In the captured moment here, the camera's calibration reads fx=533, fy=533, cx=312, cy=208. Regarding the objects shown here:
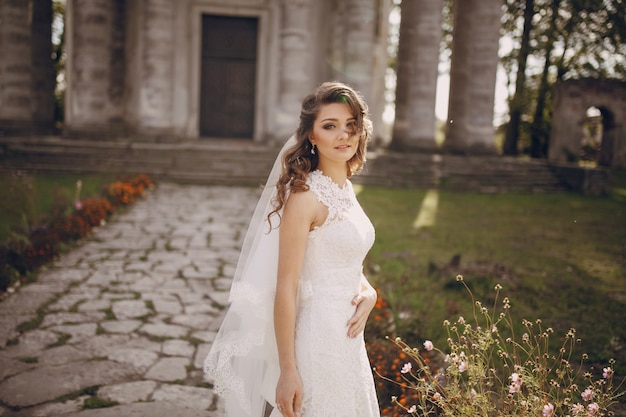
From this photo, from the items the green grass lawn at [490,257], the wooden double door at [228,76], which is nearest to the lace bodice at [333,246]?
the green grass lawn at [490,257]

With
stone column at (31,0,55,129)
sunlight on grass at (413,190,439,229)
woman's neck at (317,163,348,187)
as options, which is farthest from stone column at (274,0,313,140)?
woman's neck at (317,163,348,187)

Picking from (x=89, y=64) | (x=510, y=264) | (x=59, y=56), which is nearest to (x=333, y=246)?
(x=510, y=264)

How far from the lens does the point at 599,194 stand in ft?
49.4

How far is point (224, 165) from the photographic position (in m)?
14.1

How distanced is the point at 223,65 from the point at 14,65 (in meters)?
6.30

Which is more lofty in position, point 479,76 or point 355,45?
point 355,45

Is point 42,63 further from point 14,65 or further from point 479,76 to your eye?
point 479,76

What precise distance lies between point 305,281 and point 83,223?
651cm

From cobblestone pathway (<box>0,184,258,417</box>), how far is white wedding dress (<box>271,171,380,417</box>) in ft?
5.06

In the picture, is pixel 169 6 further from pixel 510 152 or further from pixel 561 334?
pixel 510 152

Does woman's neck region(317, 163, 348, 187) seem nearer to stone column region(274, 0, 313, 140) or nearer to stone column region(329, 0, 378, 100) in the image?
stone column region(274, 0, 313, 140)

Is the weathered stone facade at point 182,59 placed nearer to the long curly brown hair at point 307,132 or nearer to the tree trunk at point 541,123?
the tree trunk at point 541,123

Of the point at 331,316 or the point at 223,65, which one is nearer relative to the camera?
the point at 331,316

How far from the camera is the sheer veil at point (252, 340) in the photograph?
2.34m
